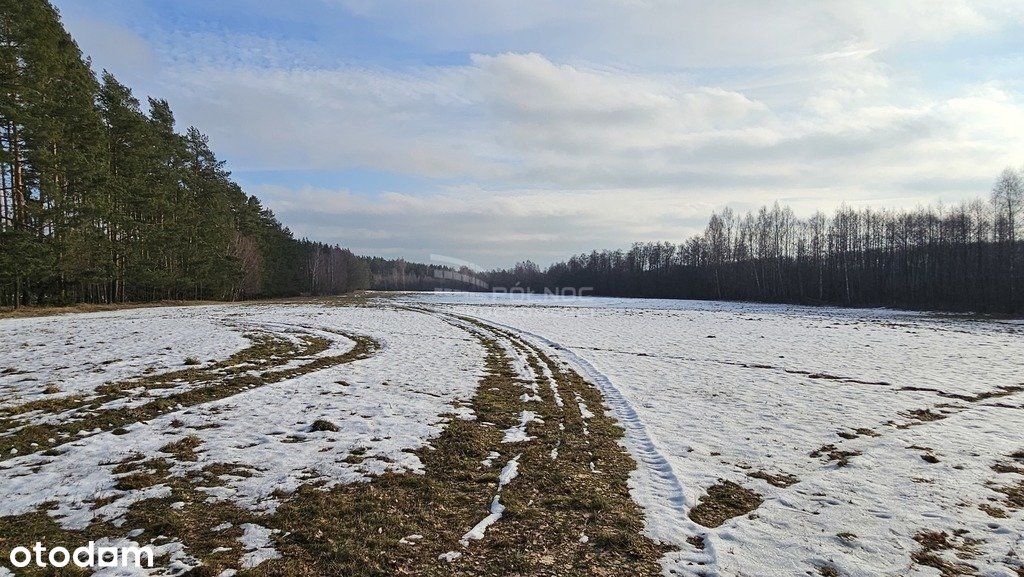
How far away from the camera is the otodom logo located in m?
3.86

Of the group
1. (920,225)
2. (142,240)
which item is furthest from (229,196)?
(920,225)

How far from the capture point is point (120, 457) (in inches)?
247

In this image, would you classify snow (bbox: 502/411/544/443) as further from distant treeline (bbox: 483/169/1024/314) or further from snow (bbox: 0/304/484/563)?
distant treeline (bbox: 483/169/1024/314)

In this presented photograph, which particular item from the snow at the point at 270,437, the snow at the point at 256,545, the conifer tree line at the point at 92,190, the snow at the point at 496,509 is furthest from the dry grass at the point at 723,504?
the conifer tree line at the point at 92,190

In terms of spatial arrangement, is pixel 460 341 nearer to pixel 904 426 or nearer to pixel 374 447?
pixel 374 447

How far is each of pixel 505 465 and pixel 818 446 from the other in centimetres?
546

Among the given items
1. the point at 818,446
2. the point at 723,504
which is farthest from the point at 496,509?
the point at 818,446

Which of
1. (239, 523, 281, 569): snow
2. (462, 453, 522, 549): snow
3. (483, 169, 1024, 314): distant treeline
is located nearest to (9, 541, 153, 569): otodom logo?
(239, 523, 281, 569): snow

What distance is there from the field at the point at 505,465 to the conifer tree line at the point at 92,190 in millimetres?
20869

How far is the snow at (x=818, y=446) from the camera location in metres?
4.66

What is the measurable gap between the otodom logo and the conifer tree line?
3154 centimetres

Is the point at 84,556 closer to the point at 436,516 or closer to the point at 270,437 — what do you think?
the point at 436,516

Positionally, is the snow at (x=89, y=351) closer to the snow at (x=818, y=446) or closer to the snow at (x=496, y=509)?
the snow at (x=496, y=509)

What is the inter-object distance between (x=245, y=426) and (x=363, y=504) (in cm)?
390
